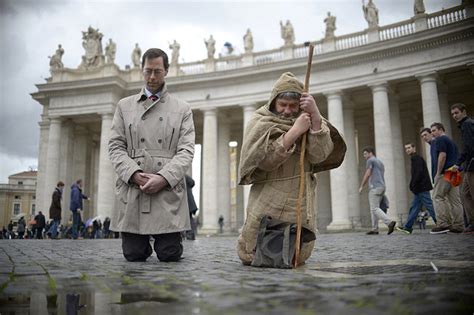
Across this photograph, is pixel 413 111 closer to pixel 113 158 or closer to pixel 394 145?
pixel 394 145

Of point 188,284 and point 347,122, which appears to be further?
point 347,122

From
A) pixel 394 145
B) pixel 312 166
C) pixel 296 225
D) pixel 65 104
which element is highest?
pixel 65 104

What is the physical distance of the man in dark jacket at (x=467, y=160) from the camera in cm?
956

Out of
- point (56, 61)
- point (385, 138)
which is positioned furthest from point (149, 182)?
point (56, 61)

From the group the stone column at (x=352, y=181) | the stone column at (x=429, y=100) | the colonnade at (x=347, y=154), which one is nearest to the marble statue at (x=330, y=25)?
the colonnade at (x=347, y=154)

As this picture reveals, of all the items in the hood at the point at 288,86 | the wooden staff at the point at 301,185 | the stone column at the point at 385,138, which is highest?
the stone column at the point at 385,138

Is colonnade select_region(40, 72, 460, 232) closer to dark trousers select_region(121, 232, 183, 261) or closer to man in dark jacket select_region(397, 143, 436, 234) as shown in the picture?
man in dark jacket select_region(397, 143, 436, 234)

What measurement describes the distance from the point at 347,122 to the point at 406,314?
2929cm

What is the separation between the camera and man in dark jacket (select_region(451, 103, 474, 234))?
9562 millimetres

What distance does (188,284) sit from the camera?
2725 mm

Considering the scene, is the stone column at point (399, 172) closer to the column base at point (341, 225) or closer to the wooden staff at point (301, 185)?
the column base at point (341, 225)

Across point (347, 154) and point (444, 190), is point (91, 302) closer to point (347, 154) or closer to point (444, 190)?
point (444, 190)

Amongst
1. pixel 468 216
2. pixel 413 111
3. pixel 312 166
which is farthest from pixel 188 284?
pixel 413 111

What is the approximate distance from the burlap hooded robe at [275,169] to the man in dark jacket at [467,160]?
668 centimetres
